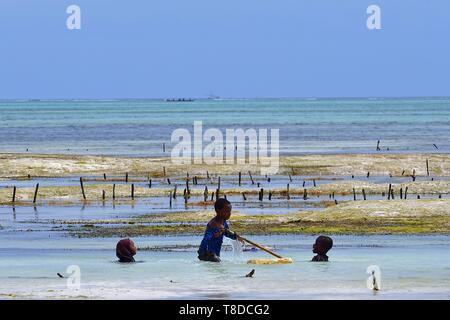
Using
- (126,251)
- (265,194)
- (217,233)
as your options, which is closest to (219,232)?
(217,233)

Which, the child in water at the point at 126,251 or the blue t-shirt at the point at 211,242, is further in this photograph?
the child in water at the point at 126,251

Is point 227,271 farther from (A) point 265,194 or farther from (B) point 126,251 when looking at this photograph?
(A) point 265,194

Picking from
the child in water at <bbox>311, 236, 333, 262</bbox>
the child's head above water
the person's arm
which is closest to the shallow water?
the child in water at <bbox>311, 236, 333, 262</bbox>

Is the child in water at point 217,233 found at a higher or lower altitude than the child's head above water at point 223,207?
lower

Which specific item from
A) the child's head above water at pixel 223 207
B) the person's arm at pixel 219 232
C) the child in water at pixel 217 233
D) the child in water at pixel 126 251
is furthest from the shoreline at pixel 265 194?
the child's head above water at pixel 223 207

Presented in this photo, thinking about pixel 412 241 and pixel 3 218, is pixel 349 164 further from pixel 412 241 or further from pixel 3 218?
pixel 412 241

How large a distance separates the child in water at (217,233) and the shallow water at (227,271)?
1.04ft

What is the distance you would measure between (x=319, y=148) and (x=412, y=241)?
60841mm

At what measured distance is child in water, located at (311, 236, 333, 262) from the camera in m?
26.9

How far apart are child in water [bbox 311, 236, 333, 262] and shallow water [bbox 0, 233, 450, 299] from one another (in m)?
0.29

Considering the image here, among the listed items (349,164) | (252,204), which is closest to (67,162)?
(349,164)

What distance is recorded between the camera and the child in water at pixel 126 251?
1062 inches

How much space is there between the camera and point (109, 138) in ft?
376

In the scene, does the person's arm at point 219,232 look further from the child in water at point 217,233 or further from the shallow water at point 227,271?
the shallow water at point 227,271
